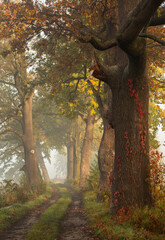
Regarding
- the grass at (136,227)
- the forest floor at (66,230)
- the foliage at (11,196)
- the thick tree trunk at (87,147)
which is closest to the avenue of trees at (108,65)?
the grass at (136,227)

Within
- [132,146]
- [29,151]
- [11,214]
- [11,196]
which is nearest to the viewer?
[132,146]

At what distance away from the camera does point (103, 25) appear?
12.4 m

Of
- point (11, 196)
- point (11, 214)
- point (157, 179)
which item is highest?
point (157, 179)

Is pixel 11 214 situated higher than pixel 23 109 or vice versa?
pixel 23 109

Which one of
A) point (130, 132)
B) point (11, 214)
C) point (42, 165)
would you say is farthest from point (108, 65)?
point (42, 165)

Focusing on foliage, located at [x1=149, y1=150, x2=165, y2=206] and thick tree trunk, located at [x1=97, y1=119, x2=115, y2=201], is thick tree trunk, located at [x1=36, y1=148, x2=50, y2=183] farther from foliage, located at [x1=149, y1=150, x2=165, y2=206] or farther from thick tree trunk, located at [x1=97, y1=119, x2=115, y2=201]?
foliage, located at [x1=149, y1=150, x2=165, y2=206]

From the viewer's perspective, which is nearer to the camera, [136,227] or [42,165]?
[136,227]

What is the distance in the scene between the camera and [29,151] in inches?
835

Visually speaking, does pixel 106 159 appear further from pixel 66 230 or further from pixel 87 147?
pixel 87 147

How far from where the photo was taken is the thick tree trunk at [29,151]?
20625 millimetres

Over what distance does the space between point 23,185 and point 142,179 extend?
1240 centimetres

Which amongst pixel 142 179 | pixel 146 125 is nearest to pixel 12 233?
pixel 142 179

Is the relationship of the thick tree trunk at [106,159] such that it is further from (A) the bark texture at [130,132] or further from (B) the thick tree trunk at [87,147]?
(B) the thick tree trunk at [87,147]

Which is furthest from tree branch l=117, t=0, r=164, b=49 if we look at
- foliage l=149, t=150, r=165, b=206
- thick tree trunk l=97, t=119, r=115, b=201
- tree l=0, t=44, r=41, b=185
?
tree l=0, t=44, r=41, b=185
